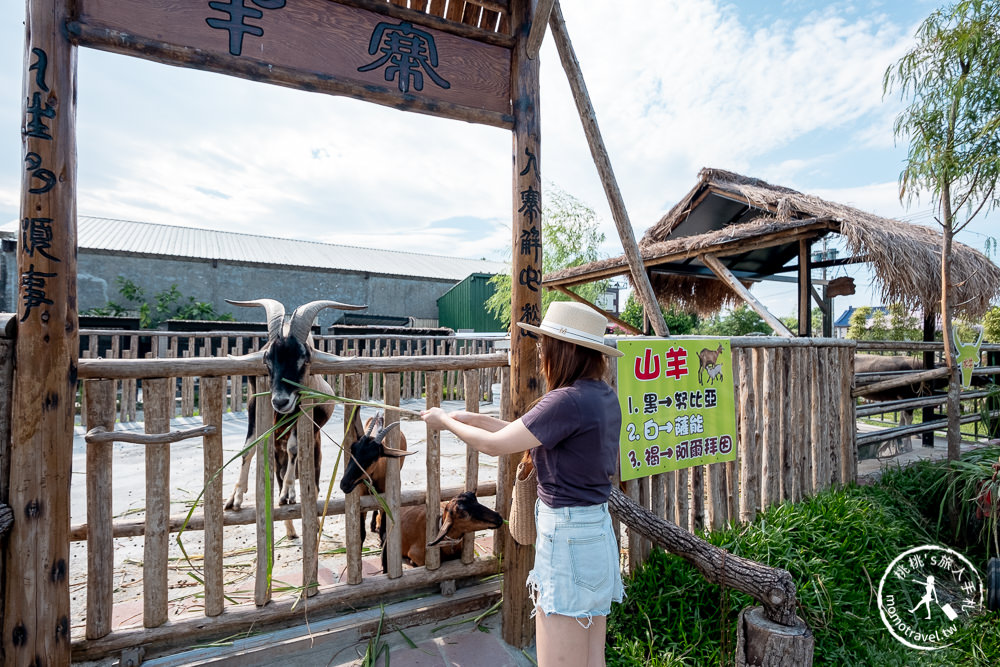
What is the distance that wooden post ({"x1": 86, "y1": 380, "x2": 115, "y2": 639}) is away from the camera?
2398mm

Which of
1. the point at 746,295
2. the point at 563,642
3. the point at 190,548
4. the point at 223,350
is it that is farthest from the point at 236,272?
the point at 563,642

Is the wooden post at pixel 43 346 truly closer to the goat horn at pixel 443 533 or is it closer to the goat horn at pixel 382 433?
the goat horn at pixel 382 433

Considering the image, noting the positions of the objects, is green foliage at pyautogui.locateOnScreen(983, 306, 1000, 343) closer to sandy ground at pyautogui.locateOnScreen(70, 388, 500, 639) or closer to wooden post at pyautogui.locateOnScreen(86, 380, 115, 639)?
sandy ground at pyautogui.locateOnScreen(70, 388, 500, 639)

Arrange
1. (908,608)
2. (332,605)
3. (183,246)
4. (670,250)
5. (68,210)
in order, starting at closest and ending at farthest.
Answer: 1. (68,210)
2. (332,605)
3. (908,608)
4. (670,250)
5. (183,246)

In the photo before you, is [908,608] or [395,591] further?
[908,608]

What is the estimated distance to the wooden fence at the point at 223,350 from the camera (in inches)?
357

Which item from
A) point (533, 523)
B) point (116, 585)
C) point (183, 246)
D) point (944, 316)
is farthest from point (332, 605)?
point (183, 246)

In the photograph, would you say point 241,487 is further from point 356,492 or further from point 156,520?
point 356,492

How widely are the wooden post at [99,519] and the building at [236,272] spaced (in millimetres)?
15954

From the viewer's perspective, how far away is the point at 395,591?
304cm

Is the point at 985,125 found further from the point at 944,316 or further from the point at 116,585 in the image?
the point at 116,585

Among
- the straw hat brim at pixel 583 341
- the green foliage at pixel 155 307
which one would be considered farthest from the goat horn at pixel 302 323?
the green foliage at pixel 155 307

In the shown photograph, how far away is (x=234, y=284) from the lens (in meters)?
18.2

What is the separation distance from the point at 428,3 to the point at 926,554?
5.40 metres
